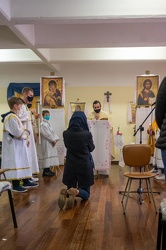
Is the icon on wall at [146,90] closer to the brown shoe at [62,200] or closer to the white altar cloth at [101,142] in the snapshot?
the white altar cloth at [101,142]

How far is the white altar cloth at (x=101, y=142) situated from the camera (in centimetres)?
600

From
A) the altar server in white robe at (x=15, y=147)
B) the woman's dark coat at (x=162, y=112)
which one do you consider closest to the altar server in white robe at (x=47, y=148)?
the altar server in white robe at (x=15, y=147)

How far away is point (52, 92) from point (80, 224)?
404cm

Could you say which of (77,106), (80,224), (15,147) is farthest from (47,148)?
(80,224)

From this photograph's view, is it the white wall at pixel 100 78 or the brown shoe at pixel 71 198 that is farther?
the white wall at pixel 100 78

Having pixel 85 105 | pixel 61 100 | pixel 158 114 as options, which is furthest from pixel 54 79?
pixel 158 114

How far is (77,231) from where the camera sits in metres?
3.05

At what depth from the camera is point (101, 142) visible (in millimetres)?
6027

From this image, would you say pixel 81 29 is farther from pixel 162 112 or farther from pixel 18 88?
pixel 18 88

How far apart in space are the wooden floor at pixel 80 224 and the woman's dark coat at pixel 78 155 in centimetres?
36

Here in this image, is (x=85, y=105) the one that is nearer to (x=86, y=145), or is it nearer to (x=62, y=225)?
(x=86, y=145)

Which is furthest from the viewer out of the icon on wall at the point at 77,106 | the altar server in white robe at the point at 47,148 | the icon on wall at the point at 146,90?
the icon on wall at the point at 77,106

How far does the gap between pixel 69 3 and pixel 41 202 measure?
286 centimetres

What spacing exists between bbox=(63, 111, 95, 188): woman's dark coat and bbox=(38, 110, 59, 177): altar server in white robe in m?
2.31
